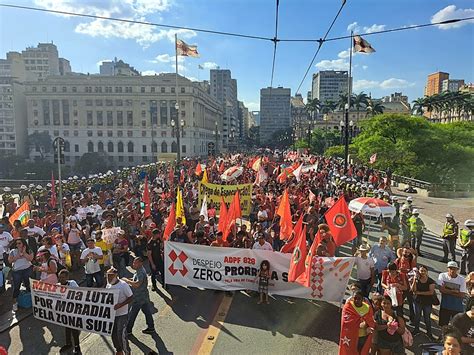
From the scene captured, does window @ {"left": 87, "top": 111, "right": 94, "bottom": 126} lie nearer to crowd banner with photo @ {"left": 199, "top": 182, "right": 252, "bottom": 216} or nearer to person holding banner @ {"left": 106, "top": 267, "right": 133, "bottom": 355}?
crowd banner with photo @ {"left": 199, "top": 182, "right": 252, "bottom": 216}

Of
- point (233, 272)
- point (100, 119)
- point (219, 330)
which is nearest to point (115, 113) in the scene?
point (100, 119)

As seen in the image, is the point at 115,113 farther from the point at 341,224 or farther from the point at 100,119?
the point at 341,224

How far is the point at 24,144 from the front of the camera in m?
109

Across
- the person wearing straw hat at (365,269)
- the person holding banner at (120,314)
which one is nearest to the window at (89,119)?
the person holding banner at (120,314)

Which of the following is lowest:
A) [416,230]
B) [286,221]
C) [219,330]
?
[219,330]

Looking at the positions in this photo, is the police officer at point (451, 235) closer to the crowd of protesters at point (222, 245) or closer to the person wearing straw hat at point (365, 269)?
the crowd of protesters at point (222, 245)

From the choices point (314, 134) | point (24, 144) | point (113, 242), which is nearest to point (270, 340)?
point (113, 242)

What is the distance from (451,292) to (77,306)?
658 cm

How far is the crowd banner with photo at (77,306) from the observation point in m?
6.48

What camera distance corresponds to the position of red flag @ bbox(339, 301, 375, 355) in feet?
19.4

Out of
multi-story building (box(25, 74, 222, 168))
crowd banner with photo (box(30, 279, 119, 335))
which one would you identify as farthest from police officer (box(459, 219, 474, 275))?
multi-story building (box(25, 74, 222, 168))

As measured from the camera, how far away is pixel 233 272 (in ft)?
29.4

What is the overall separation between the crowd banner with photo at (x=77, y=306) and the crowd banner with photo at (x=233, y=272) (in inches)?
112

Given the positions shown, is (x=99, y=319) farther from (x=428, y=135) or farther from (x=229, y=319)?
(x=428, y=135)
